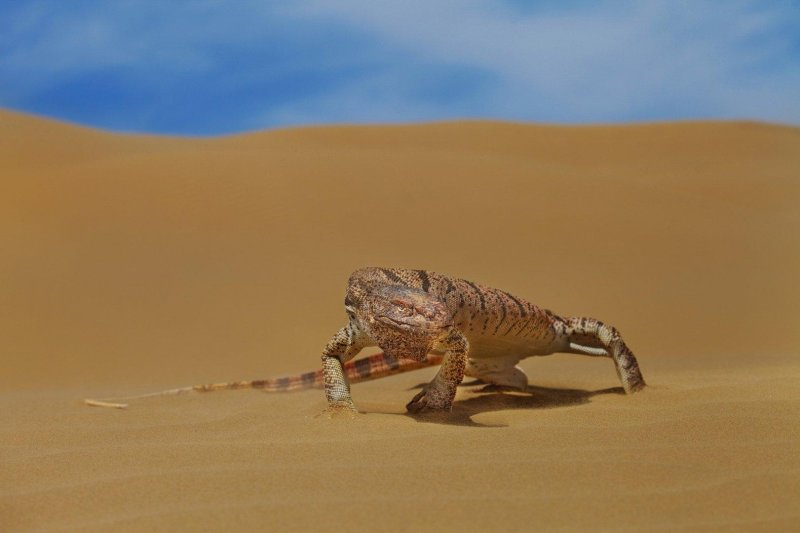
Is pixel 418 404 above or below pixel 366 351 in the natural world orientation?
below

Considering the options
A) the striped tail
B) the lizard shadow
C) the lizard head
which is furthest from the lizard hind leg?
the lizard head

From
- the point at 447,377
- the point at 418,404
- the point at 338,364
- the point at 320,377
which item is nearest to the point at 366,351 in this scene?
the point at 320,377

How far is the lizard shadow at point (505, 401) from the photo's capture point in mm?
5270

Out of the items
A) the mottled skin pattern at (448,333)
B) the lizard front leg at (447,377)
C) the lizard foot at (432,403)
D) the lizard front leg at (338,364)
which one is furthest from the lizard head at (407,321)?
the lizard front leg at (338,364)

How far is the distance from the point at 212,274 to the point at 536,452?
12344 mm

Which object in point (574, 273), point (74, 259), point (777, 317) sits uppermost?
point (74, 259)

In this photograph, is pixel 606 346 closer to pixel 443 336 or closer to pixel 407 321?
pixel 443 336

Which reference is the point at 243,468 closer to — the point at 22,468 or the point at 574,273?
the point at 22,468

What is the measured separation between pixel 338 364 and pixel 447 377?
0.86 m

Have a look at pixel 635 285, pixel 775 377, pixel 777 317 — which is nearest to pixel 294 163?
pixel 635 285

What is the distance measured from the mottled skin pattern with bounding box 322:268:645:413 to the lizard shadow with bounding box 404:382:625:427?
10 cm

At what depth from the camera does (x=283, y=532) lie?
10.8 ft

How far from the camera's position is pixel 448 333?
509cm

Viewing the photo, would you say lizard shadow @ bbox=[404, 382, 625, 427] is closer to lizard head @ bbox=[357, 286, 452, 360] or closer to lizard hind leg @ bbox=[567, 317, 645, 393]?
lizard hind leg @ bbox=[567, 317, 645, 393]
